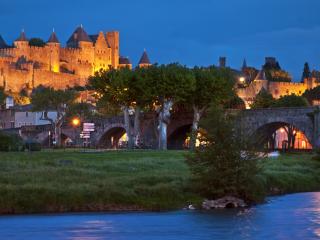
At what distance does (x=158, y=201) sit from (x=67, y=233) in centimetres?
774

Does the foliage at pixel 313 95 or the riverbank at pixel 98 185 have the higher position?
Answer: the foliage at pixel 313 95

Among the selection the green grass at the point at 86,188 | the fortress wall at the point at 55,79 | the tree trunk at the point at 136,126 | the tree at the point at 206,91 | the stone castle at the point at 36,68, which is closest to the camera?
the green grass at the point at 86,188

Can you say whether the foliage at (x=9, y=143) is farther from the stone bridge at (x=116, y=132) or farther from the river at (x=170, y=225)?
the river at (x=170, y=225)

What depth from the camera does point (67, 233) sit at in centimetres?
3138

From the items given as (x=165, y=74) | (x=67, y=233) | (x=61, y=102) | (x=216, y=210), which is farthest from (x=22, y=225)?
(x=61, y=102)

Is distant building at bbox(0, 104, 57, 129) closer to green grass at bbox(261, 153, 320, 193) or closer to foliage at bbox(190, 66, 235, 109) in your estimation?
foliage at bbox(190, 66, 235, 109)

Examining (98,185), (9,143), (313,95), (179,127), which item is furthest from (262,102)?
(98,185)

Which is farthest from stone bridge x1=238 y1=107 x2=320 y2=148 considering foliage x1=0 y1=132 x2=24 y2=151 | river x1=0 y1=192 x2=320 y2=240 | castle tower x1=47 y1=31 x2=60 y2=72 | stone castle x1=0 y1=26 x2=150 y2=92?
castle tower x1=47 y1=31 x2=60 y2=72

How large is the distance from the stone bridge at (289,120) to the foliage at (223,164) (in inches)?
1554

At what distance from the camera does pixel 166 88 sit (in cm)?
8331

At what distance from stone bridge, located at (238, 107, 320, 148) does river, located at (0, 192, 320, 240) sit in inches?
1690

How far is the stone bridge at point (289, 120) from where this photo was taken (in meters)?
82.3

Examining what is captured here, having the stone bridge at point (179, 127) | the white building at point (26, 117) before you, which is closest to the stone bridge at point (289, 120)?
the stone bridge at point (179, 127)

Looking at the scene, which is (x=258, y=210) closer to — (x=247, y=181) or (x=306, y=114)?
(x=247, y=181)
